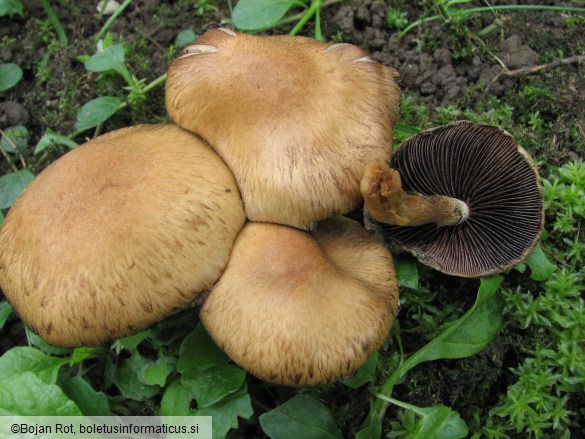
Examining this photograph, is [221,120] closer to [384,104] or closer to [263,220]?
[263,220]

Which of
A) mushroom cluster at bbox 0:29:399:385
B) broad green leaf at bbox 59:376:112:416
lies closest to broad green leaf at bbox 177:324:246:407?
mushroom cluster at bbox 0:29:399:385

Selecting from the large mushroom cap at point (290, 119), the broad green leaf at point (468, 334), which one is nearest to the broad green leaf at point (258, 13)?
the large mushroom cap at point (290, 119)

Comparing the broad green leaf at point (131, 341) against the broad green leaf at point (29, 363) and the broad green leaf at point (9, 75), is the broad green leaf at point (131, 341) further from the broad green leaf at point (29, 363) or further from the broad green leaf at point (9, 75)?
the broad green leaf at point (9, 75)

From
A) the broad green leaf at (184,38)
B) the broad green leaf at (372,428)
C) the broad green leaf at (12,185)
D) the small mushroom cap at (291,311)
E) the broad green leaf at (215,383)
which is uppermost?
the broad green leaf at (184,38)

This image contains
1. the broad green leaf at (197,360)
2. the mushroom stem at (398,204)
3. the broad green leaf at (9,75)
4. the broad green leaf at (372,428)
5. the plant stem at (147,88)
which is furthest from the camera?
the broad green leaf at (9,75)

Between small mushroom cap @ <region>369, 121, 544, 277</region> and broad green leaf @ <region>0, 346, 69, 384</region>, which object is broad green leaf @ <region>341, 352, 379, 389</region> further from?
broad green leaf @ <region>0, 346, 69, 384</region>

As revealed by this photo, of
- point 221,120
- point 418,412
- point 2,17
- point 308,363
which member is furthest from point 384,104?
point 2,17

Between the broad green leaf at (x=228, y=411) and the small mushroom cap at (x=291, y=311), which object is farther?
the broad green leaf at (x=228, y=411)
